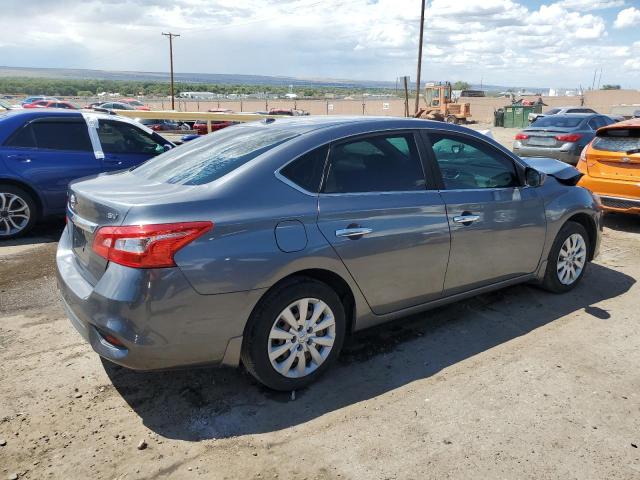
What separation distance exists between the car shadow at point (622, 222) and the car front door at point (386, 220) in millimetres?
5113

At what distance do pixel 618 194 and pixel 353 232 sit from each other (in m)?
5.53

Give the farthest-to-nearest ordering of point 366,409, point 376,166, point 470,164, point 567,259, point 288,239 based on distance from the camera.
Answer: point 567,259, point 470,164, point 376,166, point 366,409, point 288,239

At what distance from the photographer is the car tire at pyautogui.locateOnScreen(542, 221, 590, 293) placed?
470cm

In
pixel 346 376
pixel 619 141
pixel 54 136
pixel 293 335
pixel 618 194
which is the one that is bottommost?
pixel 346 376

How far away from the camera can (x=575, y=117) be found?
45.6ft

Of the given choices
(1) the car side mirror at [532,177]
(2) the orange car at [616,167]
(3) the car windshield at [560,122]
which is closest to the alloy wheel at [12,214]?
(1) the car side mirror at [532,177]

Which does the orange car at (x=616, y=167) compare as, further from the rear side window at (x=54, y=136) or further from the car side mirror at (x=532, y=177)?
the rear side window at (x=54, y=136)

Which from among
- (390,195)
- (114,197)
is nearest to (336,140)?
(390,195)

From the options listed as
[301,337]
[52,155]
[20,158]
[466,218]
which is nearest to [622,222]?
[466,218]

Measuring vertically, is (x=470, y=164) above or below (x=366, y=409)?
above

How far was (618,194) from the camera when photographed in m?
7.24

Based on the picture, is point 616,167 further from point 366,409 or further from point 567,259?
point 366,409

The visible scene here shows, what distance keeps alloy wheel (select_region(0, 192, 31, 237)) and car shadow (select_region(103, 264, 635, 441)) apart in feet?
12.4

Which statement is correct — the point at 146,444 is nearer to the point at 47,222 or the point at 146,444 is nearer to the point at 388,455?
the point at 388,455
